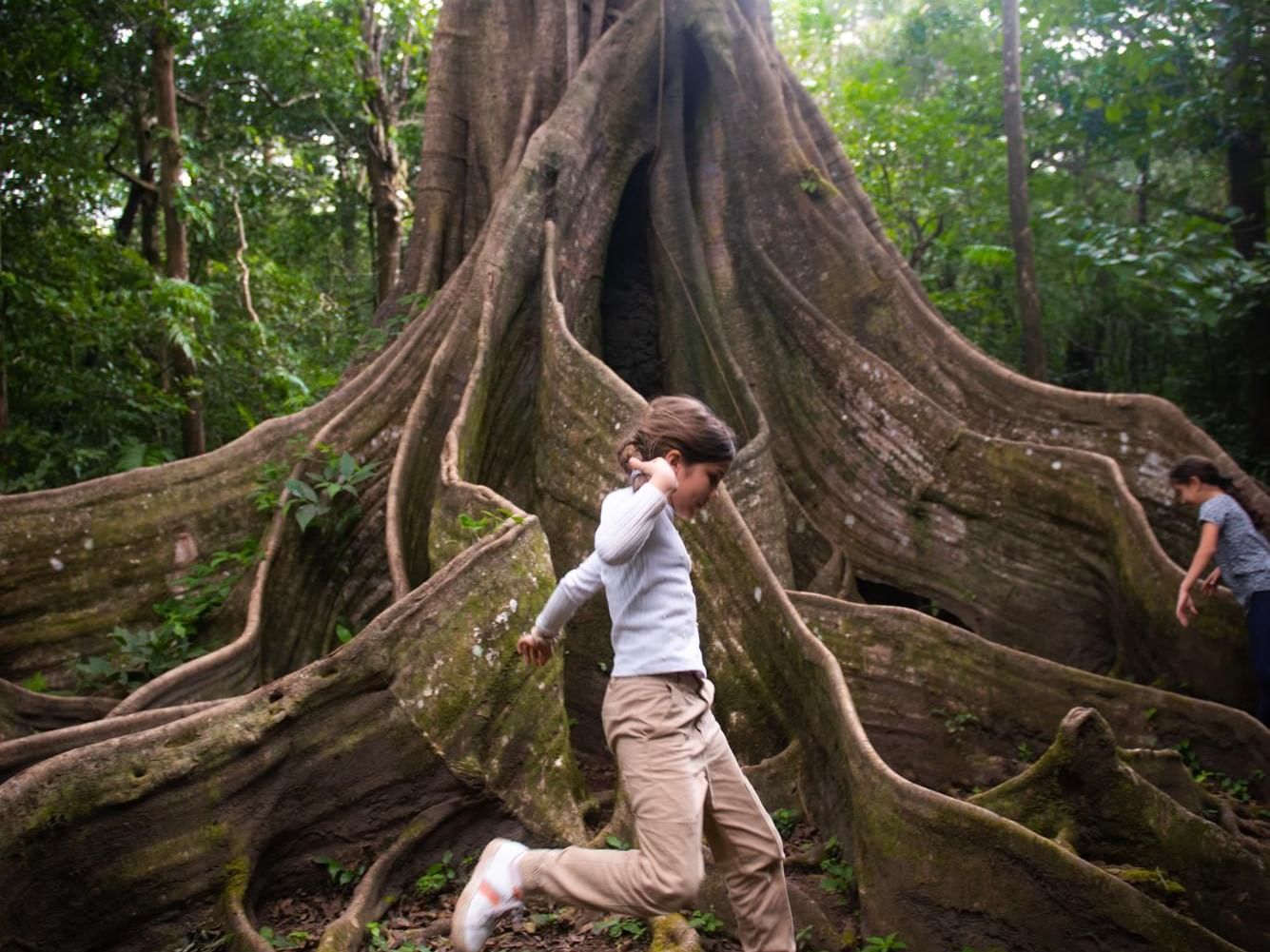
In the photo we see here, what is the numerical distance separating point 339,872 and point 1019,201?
7.82 m

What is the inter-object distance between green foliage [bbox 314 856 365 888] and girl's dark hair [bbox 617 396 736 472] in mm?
1979

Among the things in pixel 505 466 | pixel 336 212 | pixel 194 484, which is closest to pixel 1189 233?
pixel 505 466

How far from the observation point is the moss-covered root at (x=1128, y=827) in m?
3.48

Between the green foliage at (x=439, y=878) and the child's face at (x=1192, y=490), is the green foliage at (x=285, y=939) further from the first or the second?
the child's face at (x=1192, y=490)

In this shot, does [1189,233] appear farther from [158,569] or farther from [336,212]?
[336,212]

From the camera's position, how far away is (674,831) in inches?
104

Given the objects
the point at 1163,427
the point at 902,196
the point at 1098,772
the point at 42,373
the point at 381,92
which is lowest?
the point at 1098,772

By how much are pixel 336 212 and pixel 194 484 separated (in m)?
10.3

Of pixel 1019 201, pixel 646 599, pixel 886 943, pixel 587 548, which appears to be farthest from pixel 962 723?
pixel 1019 201

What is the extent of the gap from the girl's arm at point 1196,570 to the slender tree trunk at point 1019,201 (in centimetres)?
417

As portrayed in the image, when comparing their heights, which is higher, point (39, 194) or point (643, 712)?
point (39, 194)

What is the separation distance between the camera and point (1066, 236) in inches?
366

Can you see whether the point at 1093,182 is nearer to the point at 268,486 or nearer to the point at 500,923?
the point at 268,486

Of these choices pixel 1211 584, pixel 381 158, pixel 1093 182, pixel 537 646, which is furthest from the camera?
pixel 381 158
